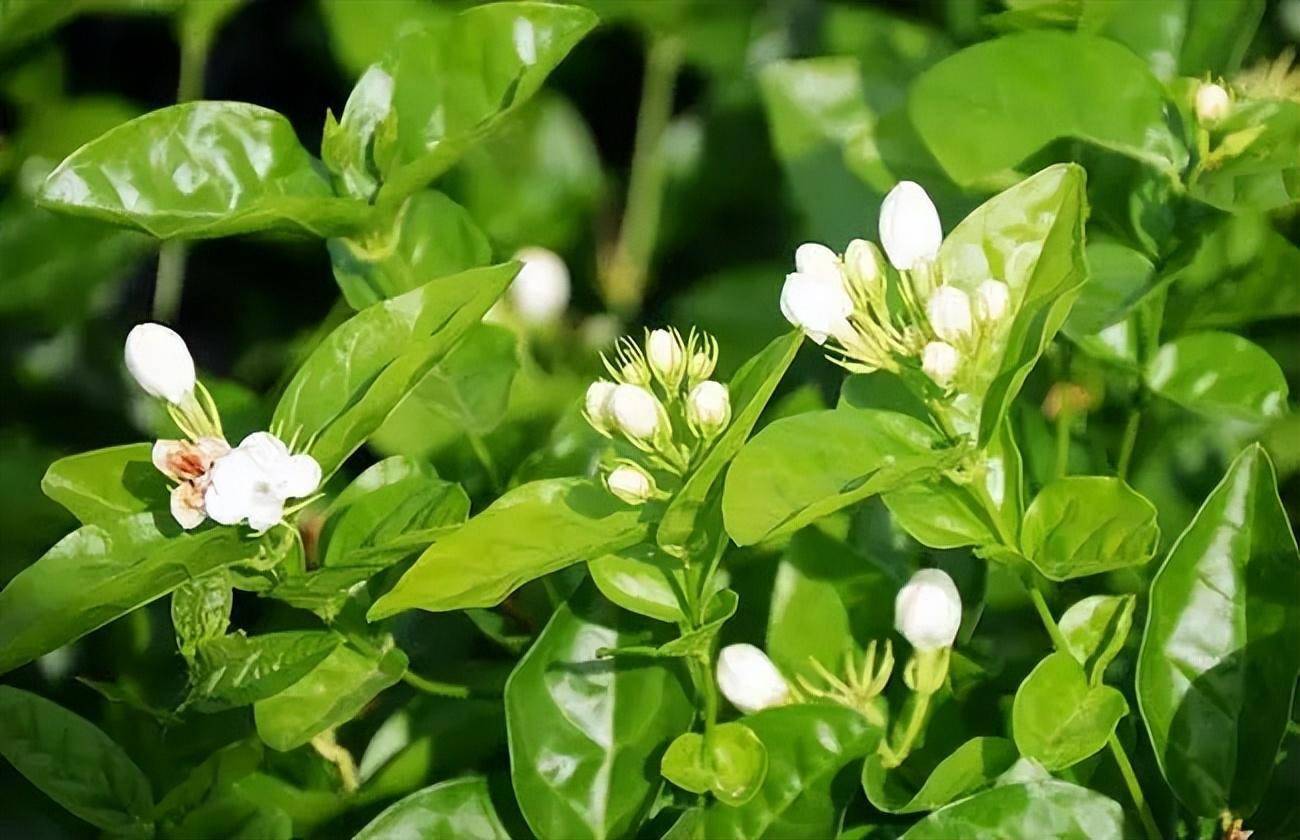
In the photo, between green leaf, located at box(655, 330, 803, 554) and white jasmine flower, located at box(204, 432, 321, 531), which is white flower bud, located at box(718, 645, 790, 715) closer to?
green leaf, located at box(655, 330, 803, 554)

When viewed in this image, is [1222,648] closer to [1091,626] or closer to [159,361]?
[1091,626]

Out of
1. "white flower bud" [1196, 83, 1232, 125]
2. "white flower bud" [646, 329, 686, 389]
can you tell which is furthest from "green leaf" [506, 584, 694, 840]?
"white flower bud" [1196, 83, 1232, 125]

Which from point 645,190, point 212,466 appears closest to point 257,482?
point 212,466

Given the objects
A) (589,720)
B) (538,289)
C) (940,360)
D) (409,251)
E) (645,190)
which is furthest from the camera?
(645,190)

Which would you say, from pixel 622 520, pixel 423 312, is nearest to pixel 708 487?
pixel 622 520

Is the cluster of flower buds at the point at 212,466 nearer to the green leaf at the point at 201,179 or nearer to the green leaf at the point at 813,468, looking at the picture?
the green leaf at the point at 201,179

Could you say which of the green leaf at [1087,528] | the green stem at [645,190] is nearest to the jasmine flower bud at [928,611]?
the green leaf at [1087,528]

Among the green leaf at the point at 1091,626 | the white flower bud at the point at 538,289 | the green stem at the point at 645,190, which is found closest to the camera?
the green leaf at the point at 1091,626
